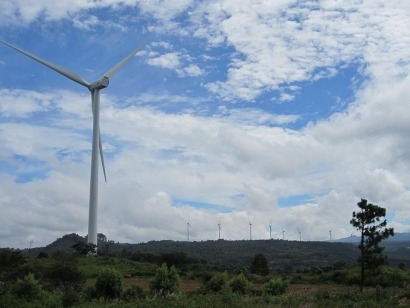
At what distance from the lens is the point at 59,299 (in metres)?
30.4

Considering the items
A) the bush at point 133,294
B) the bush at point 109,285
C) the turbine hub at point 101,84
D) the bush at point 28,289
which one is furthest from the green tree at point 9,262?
the turbine hub at point 101,84

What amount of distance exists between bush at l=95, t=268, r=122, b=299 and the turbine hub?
41.4 meters

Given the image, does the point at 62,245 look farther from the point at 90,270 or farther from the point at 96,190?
the point at 90,270

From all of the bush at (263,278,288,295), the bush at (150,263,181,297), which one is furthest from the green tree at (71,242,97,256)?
the bush at (263,278,288,295)

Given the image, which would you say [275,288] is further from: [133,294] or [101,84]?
[101,84]

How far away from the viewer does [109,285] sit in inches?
1361

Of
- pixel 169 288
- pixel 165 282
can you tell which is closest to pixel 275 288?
pixel 169 288

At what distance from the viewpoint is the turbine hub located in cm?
7188

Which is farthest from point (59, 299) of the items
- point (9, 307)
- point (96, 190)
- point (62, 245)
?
point (62, 245)

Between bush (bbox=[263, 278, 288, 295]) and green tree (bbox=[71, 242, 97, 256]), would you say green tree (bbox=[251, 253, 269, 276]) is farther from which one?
bush (bbox=[263, 278, 288, 295])

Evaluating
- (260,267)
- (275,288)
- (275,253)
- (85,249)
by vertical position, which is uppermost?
(85,249)

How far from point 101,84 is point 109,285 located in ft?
138

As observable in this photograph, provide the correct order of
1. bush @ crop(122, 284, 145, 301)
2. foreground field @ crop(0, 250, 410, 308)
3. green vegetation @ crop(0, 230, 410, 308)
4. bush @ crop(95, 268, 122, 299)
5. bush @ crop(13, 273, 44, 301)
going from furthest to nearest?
1. bush @ crop(95, 268, 122, 299)
2. bush @ crop(13, 273, 44, 301)
3. bush @ crop(122, 284, 145, 301)
4. green vegetation @ crop(0, 230, 410, 308)
5. foreground field @ crop(0, 250, 410, 308)

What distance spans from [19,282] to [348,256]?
141 m
